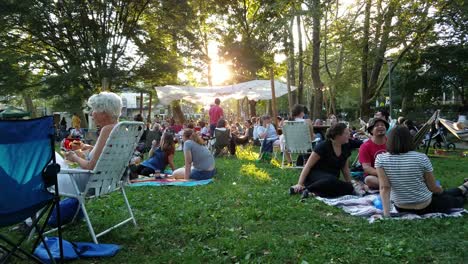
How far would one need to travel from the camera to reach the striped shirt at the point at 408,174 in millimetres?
4078

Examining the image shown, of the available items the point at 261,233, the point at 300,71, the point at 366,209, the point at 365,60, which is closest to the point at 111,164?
the point at 261,233

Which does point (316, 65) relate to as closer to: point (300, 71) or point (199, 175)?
point (300, 71)

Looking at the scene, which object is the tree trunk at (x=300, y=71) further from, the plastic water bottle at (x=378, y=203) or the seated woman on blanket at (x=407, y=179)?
the seated woman on blanket at (x=407, y=179)

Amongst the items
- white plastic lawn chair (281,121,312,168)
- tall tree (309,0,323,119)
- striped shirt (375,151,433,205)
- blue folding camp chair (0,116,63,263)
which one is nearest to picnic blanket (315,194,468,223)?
striped shirt (375,151,433,205)

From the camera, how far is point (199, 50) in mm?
25453

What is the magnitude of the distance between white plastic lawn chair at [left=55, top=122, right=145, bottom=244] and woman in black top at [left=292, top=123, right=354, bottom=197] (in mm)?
2633

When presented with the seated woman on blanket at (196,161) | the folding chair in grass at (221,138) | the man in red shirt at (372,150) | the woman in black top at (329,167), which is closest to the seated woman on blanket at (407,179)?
the woman in black top at (329,167)

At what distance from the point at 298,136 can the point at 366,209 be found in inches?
152

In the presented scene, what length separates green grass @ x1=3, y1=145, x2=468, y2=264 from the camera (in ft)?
10.3

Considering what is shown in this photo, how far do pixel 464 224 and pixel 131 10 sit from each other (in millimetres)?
22685

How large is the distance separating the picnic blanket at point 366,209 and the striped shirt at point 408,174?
0.55 feet

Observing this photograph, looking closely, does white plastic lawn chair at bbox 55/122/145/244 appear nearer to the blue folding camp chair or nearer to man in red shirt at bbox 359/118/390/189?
the blue folding camp chair

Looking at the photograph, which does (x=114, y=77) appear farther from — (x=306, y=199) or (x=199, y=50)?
(x=306, y=199)

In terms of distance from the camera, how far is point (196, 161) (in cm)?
739
